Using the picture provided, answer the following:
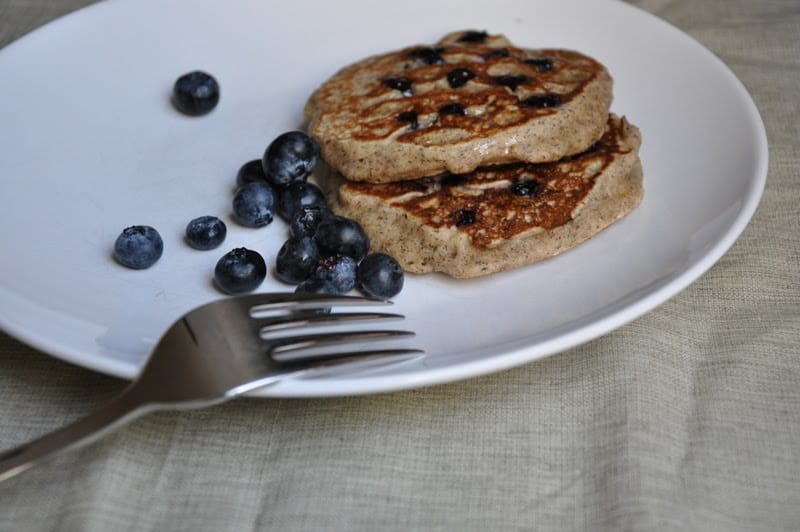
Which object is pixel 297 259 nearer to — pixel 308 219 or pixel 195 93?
pixel 308 219

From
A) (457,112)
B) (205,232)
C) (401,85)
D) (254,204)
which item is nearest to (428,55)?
(401,85)

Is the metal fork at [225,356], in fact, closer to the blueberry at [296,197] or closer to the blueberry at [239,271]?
the blueberry at [239,271]

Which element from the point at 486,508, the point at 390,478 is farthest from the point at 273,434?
the point at 486,508

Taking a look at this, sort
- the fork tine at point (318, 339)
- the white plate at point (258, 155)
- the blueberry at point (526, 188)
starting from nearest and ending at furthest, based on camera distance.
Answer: the fork tine at point (318, 339)
the white plate at point (258, 155)
the blueberry at point (526, 188)

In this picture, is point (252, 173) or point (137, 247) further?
point (252, 173)

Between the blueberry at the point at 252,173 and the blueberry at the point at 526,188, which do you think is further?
the blueberry at the point at 252,173

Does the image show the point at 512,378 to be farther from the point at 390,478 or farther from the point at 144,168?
the point at 144,168

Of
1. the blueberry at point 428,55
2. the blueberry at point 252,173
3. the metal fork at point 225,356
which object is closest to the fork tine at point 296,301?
the metal fork at point 225,356
